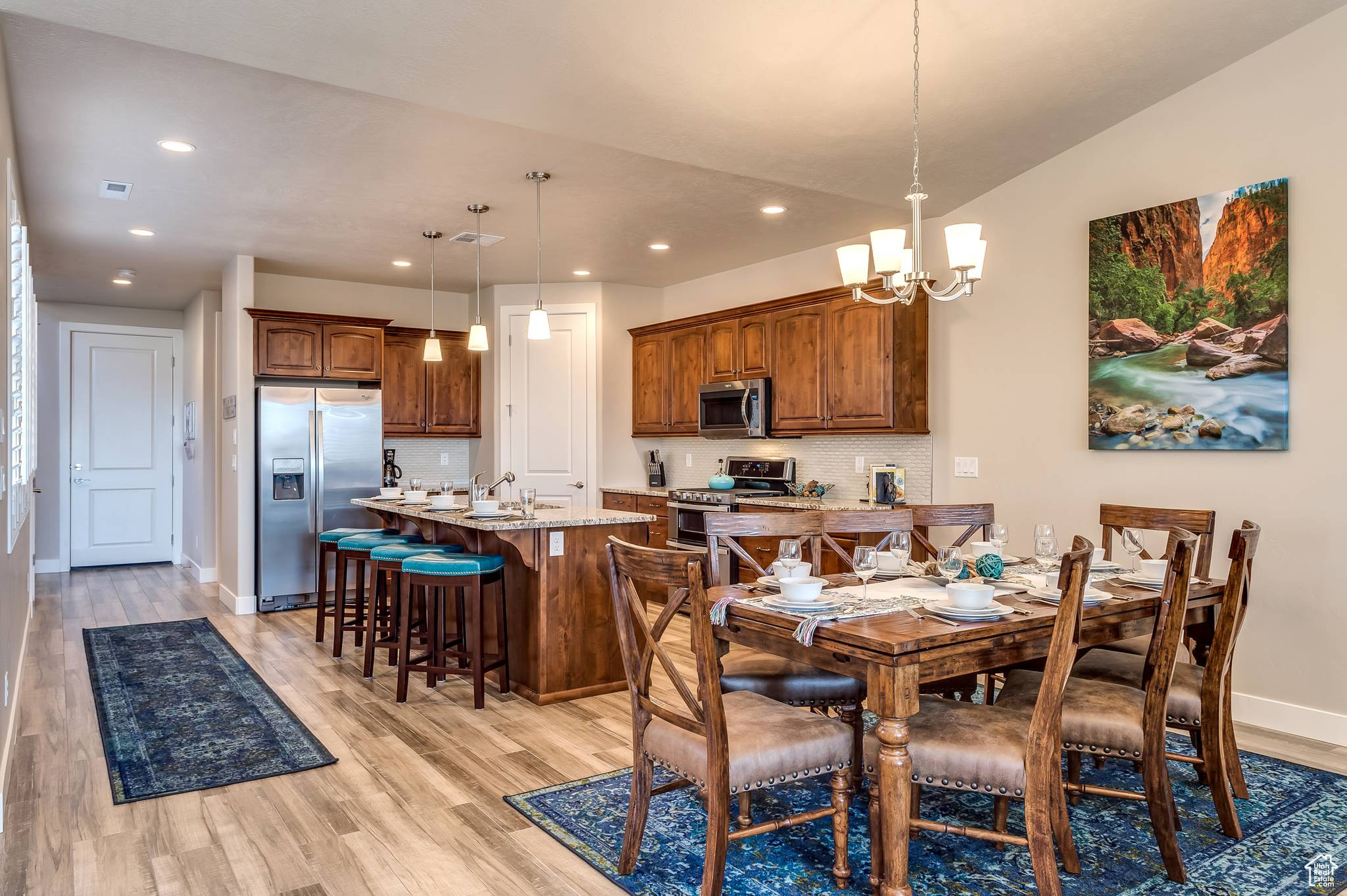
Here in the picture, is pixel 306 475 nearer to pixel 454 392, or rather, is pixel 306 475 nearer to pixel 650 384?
pixel 454 392

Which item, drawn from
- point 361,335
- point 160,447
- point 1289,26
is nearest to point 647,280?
point 361,335

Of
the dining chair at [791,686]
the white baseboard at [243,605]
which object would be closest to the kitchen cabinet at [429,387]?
the white baseboard at [243,605]

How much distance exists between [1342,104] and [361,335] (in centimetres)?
637

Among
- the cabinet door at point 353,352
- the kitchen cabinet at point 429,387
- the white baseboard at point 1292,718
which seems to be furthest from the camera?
the kitchen cabinet at point 429,387

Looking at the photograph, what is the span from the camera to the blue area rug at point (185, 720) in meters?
3.22

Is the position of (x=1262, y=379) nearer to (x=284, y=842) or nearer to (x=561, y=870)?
(x=561, y=870)

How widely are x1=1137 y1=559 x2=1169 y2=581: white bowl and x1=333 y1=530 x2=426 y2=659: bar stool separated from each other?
356cm

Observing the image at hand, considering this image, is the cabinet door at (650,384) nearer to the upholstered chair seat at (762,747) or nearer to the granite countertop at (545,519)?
the granite countertop at (545,519)

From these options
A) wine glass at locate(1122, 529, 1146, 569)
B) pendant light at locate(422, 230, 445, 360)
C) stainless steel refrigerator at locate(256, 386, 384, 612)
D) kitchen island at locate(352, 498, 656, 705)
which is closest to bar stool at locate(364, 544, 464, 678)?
kitchen island at locate(352, 498, 656, 705)

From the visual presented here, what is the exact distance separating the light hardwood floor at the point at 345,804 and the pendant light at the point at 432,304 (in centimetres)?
201

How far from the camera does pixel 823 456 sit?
20.7 feet

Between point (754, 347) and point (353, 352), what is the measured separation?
3.25 metres

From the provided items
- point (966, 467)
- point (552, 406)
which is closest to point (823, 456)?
point (966, 467)

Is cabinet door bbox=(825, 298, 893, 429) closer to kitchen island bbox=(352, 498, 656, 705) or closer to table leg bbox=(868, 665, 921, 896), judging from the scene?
kitchen island bbox=(352, 498, 656, 705)
